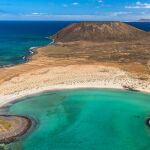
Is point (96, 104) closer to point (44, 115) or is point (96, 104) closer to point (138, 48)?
point (44, 115)

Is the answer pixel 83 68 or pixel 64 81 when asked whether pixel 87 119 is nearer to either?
pixel 64 81

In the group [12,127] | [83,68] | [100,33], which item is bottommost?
[12,127]

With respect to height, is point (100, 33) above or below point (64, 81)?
above

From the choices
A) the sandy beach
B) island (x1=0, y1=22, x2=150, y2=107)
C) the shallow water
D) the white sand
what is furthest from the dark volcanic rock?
the shallow water

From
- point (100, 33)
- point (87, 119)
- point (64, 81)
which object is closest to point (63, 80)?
point (64, 81)

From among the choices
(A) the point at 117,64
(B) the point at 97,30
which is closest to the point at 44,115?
(A) the point at 117,64

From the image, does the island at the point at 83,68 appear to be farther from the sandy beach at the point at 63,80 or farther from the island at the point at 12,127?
the island at the point at 12,127
